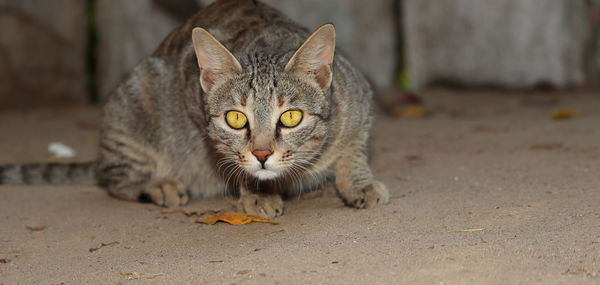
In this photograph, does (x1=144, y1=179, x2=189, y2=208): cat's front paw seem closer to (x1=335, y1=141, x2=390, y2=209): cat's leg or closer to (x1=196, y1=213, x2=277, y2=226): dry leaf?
(x1=196, y1=213, x2=277, y2=226): dry leaf

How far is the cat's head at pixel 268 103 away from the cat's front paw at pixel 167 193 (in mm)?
571

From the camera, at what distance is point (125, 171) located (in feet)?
15.5

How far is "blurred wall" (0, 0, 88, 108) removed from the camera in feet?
24.7

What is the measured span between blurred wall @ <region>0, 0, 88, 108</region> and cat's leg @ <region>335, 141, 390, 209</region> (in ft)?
15.1

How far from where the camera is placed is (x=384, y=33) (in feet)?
26.2

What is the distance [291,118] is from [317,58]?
351 mm

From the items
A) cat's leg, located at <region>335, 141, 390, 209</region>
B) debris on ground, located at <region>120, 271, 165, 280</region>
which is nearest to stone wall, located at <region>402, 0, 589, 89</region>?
cat's leg, located at <region>335, 141, 390, 209</region>

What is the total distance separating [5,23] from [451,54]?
174 inches

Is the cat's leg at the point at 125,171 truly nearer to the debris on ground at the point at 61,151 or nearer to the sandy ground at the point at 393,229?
the sandy ground at the point at 393,229

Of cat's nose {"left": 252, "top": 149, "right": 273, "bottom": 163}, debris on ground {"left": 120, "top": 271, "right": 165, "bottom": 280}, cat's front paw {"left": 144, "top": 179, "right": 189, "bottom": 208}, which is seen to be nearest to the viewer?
debris on ground {"left": 120, "top": 271, "right": 165, "bottom": 280}

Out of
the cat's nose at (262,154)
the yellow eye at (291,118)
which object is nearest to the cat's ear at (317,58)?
the yellow eye at (291,118)

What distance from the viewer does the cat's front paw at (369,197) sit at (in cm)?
394

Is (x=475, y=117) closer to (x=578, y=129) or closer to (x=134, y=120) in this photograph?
(x=578, y=129)

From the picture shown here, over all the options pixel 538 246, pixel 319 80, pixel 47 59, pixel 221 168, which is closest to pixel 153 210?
pixel 221 168
